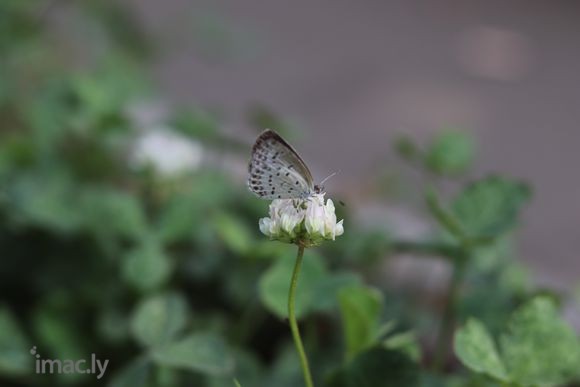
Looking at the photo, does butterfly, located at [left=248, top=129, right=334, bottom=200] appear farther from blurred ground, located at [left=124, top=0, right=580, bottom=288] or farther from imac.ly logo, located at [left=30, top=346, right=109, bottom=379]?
blurred ground, located at [left=124, top=0, right=580, bottom=288]

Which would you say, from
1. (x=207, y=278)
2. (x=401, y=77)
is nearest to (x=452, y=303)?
(x=207, y=278)

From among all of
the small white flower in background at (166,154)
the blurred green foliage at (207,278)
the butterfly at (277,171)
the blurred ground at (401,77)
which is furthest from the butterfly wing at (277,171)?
the blurred ground at (401,77)

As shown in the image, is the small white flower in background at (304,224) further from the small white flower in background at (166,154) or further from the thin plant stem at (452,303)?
the small white flower in background at (166,154)

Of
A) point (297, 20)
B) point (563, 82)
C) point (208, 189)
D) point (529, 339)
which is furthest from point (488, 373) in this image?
point (297, 20)

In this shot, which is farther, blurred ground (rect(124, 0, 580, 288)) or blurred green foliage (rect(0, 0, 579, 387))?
blurred ground (rect(124, 0, 580, 288))

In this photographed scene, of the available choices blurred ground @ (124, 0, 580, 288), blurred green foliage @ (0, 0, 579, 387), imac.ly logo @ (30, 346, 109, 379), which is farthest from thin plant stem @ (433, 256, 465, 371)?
blurred ground @ (124, 0, 580, 288)

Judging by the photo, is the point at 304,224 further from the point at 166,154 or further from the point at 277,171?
the point at 166,154
